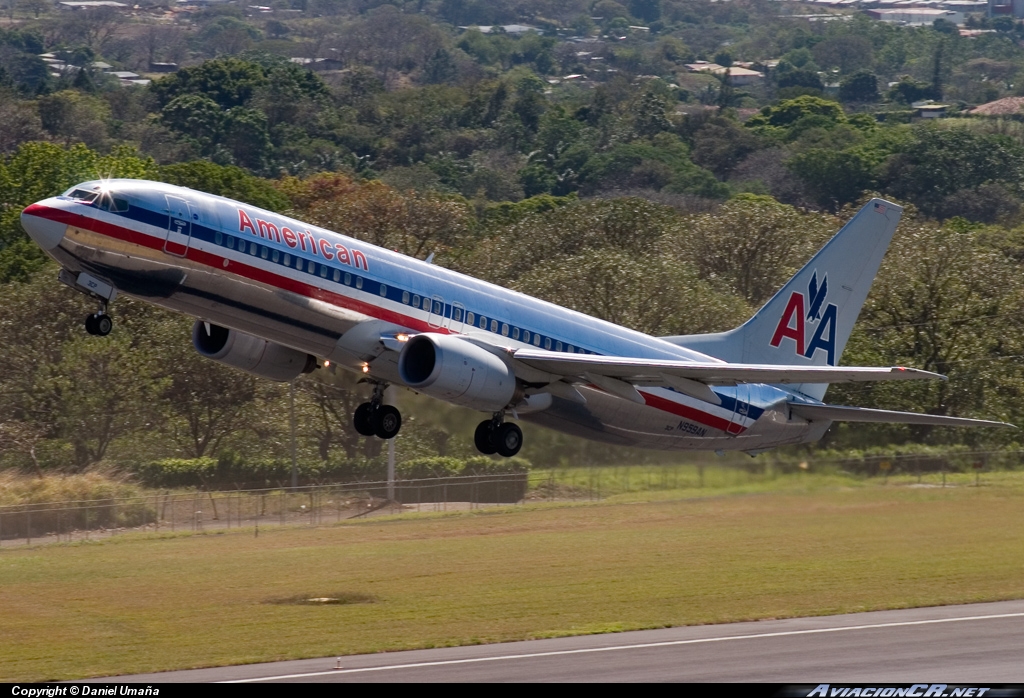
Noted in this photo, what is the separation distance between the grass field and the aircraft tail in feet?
13.7

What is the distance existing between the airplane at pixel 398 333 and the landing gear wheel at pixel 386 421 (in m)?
0.05

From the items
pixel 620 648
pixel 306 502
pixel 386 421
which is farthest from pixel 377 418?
pixel 306 502

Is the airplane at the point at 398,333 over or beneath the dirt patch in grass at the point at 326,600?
over

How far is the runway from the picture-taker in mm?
37375

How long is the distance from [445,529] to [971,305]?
32.4 meters

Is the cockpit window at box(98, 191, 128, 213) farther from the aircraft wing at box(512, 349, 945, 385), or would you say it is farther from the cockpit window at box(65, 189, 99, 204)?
the aircraft wing at box(512, 349, 945, 385)

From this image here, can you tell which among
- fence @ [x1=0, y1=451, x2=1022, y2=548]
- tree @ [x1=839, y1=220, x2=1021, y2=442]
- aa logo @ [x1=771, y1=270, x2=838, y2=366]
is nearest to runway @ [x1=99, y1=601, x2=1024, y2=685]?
aa logo @ [x1=771, y1=270, x2=838, y2=366]

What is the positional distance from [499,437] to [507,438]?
0.69 ft

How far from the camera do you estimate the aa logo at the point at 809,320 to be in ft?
166

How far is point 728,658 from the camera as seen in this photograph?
40.3 metres

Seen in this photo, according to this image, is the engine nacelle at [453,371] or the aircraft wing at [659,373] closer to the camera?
the engine nacelle at [453,371]

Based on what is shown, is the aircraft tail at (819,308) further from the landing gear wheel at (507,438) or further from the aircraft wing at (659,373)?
the landing gear wheel at (507,438)

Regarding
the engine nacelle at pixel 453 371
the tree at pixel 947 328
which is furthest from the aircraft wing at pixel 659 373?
the tree at pixel 947 328
